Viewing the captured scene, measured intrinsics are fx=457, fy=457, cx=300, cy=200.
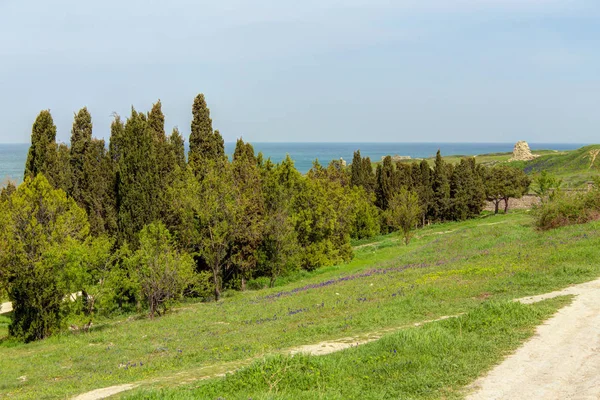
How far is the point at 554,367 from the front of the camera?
9.40 m

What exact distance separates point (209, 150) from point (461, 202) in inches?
2034

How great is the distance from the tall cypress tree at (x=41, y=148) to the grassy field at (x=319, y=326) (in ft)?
47.4

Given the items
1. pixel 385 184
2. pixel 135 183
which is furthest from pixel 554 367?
pixel 385 184

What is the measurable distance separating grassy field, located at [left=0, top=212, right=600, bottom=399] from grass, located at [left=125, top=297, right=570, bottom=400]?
0.19 feet

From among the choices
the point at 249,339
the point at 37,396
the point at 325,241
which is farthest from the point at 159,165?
the point at 37,396

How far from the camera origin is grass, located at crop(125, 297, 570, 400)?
884cm

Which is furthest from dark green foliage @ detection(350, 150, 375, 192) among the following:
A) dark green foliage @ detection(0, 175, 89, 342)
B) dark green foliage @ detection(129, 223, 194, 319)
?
dark green foliage @ detection(0, 175, 89, 342)

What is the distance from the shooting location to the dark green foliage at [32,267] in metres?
23.3

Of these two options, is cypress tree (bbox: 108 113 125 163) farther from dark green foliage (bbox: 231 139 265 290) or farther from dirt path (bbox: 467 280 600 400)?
dirt path (bbox: 467 280 600 400)

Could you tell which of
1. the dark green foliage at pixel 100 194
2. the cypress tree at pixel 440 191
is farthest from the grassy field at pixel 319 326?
the cypress tree at pixel 440 191

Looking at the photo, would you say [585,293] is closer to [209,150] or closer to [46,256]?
[46,256]

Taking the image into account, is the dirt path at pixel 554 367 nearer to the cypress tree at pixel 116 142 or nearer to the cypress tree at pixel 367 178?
the cypress tree at pixel 116 142

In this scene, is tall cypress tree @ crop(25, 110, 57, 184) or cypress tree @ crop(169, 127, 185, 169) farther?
cypress tree @ crop(169, 127, 185, 169)

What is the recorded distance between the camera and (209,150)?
4122cm
